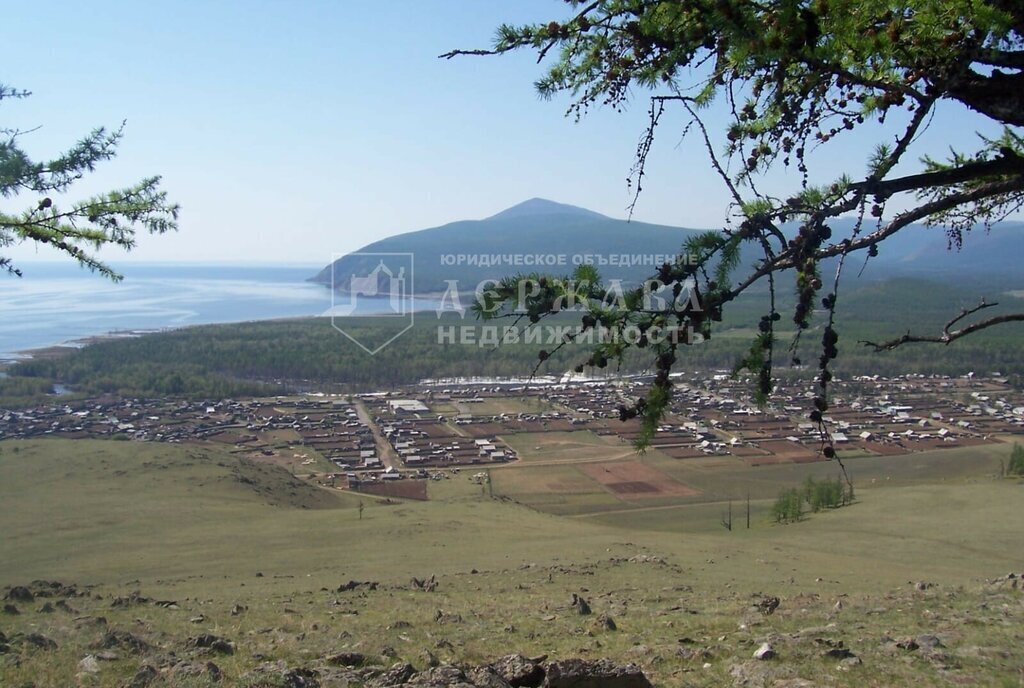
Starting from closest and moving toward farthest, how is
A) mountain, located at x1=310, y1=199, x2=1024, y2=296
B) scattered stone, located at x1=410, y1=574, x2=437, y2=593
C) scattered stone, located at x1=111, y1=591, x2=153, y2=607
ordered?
1. scattered stone, located at x1=111, y1=591, x2=153, y2=607
2. scattered stone, located at x1=410, y1=574, x2=437, y2=593
3. mountain, located at x1=310, y1=199, x2=1024, y2=296

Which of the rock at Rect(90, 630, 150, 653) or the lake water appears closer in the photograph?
the rock at Rect(90, 630, 150, 653)

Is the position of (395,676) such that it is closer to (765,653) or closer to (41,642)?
(765,653)

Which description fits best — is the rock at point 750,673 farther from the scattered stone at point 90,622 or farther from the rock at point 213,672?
the scattered stone at point 90,622

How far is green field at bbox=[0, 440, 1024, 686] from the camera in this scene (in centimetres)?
461

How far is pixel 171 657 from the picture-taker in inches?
175

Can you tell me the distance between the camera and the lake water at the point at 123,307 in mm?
60594

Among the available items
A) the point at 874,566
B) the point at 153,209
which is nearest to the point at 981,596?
the point at 874,566

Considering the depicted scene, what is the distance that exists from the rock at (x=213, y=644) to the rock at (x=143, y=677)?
0.65 metres

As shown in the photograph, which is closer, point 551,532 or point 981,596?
point 981,596

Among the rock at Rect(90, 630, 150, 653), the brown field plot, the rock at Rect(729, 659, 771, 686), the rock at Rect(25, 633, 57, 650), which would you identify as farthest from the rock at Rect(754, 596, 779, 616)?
the brown field plot

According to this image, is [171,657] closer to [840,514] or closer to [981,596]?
[981,596]

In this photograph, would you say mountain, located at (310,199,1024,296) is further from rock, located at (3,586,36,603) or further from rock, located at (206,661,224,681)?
rock, located at (206,661,224,681)

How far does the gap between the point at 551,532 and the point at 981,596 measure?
25.0 feet

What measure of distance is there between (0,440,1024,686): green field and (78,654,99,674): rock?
0.08m
